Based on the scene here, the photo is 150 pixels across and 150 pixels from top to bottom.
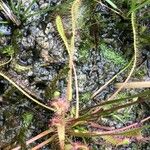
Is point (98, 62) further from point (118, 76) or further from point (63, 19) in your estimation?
point (63, 19)

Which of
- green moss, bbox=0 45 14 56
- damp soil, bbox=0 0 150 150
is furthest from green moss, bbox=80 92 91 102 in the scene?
green moss, bbox=0 45 14 56

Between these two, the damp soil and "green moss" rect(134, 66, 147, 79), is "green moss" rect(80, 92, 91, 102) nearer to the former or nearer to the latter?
the damp soil

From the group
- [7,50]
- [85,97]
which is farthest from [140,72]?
[7,50]

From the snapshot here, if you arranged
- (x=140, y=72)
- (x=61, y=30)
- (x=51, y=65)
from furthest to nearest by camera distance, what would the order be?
1. (x=140, y=72)
2. (x=51, y=65)
3. (x=61, y=30)

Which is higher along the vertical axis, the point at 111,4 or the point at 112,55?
the point at 111,4

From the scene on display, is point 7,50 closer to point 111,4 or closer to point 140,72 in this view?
point 111,4

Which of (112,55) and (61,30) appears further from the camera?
(112,55)

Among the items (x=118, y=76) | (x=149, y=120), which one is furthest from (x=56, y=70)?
(x=149, y=120)

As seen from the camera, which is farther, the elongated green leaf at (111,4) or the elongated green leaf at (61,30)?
the elongated green leaf at (111,4)

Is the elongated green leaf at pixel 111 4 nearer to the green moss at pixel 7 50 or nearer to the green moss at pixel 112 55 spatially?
the green moss at pixel 112 55

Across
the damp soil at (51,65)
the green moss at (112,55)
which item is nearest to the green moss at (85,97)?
the damp soil at (51,65)

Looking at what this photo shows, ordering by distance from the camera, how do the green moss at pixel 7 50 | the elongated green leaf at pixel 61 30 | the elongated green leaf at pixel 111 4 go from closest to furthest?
the elongated green leaf at pixel 61 30, the green moss at pixel 7 50, the elongated green leaf at pixel 111 4
